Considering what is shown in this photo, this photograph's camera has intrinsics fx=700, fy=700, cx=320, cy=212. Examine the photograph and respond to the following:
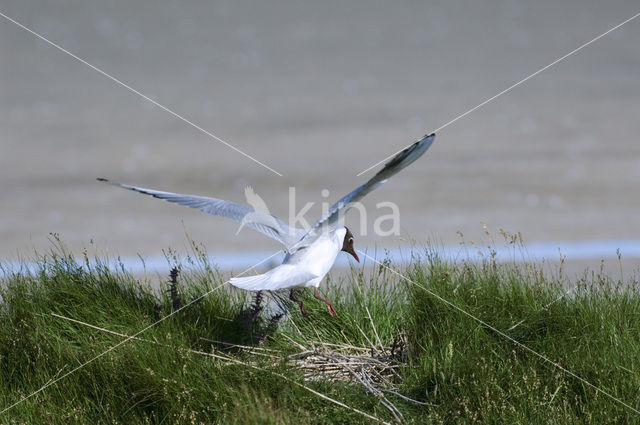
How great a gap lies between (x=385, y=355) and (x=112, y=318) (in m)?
2.50

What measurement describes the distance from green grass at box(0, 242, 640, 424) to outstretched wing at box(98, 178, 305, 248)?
86 centimetres

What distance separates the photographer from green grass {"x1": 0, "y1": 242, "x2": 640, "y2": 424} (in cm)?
509

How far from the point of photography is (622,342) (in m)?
5.88

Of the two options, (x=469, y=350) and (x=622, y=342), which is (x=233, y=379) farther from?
(x=622, y=342)

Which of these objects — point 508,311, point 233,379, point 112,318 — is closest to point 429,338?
point 508,311

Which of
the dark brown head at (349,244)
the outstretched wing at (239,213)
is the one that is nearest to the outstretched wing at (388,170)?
the outstretched wing at (239,213)

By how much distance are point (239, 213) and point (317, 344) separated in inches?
61.3

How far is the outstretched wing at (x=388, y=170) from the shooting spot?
469cm

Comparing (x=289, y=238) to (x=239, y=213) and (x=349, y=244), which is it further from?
(x=349, y=244)

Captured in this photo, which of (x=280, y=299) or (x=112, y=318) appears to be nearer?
(x=112, y=318)

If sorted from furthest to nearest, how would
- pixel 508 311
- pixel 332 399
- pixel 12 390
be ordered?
pixel 508 311 → pixel 12 390 → pixel 332 399

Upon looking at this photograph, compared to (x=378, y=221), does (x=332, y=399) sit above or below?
below

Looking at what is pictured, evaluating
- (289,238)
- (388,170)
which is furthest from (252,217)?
(388,170)

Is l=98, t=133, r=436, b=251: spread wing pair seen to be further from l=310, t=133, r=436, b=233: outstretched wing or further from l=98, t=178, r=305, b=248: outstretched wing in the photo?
l=310, t=133, r=436, b=233: outstretched wing
